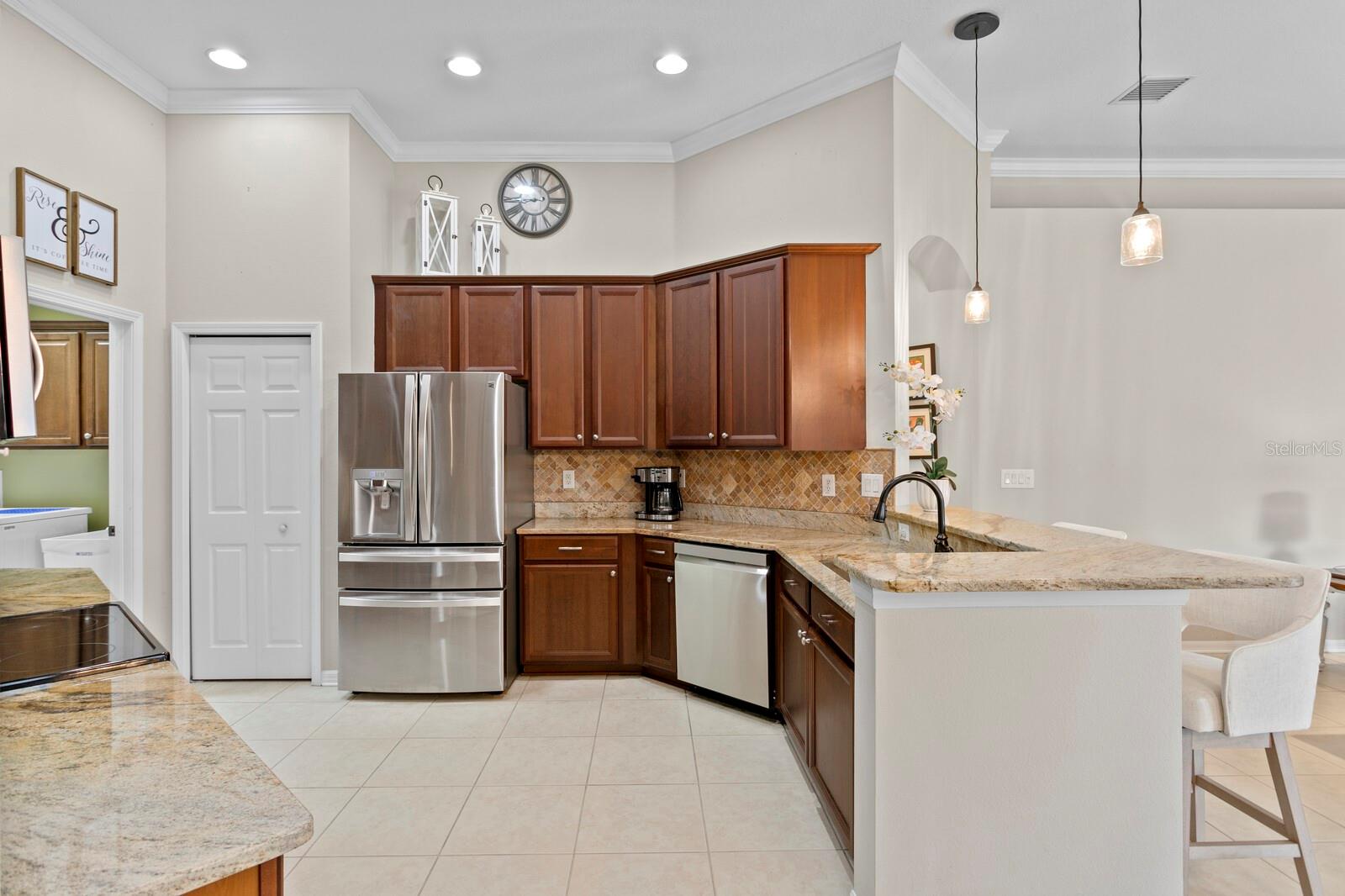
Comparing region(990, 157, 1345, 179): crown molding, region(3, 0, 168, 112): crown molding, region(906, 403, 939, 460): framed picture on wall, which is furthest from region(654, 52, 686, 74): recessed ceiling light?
region(3, 0, 168, 112): crown molding

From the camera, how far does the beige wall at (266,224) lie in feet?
12.4

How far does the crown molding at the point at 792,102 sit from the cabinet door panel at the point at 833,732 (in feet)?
9.43

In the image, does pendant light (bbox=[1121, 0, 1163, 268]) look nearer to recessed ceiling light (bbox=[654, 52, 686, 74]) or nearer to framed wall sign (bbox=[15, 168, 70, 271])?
recessed ceiling light (bbox=[654, 52, 686, 74])

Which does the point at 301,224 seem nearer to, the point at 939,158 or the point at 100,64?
the point at 100,64

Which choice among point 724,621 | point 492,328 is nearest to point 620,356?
point 492,328

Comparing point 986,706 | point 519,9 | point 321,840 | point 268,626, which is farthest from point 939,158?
point 268,626

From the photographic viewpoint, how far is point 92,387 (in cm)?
451

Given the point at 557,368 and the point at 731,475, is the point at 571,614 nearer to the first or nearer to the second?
the point at 731,475

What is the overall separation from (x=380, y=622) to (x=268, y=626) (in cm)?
79

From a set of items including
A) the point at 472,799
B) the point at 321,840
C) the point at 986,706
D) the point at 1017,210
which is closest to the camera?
the point at 986,706

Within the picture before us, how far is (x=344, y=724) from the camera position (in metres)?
3.30

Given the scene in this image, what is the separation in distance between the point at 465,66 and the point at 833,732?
3598 millimetres

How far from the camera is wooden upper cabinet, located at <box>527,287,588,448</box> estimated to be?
163 inches

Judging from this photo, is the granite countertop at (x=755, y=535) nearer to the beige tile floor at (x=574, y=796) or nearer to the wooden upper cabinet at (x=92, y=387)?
the beige tile floor at (x=574, y=796)
